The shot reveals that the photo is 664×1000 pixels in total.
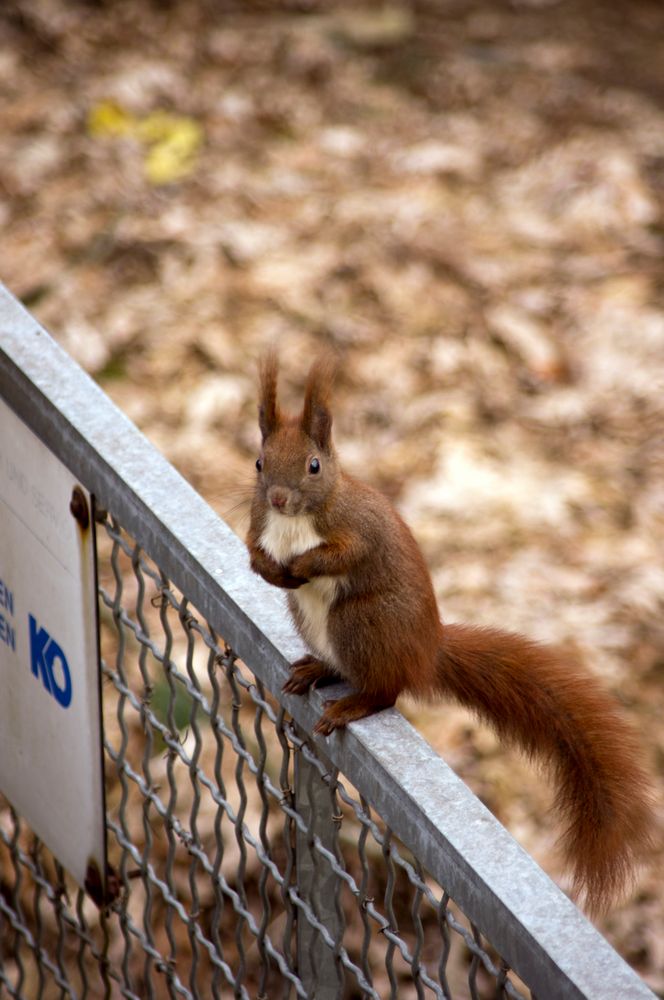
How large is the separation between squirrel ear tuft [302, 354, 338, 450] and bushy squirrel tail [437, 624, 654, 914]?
335 mm

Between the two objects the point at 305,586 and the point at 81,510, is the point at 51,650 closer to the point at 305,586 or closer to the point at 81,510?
the point at 81,510

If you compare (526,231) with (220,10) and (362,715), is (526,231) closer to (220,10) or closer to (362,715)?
(220,10)

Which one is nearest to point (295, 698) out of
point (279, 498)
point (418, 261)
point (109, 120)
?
point (279, 498)

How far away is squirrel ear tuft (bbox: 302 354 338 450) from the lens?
5.02 ft

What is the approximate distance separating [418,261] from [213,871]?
2.73m

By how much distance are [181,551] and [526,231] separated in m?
2.94

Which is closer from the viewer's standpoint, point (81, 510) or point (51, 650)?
point (81, 510)

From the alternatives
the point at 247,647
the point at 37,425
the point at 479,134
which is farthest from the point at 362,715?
the point at 479,134

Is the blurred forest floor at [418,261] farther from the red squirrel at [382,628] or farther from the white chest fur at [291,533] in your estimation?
the white chest fur at [291,533]

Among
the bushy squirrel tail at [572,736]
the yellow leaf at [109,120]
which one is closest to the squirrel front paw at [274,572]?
the bushy squirrel tail at [572,736]

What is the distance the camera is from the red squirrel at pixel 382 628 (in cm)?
154

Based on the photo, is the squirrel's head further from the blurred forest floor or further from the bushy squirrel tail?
the blurred forest floor

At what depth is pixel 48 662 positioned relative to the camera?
160 cm

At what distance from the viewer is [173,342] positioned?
373 centimetres
